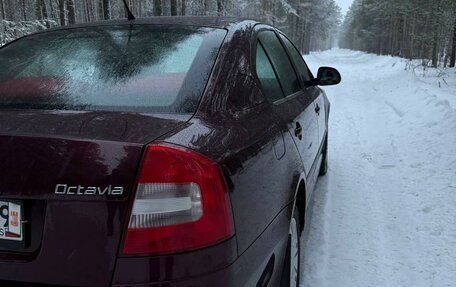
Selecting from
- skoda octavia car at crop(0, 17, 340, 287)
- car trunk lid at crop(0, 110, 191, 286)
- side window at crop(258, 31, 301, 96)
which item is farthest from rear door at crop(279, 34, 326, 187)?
car trunk lid at crop(0, 110, 191, 286)

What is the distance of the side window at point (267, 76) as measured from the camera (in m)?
2.59

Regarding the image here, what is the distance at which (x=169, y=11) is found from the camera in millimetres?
43000

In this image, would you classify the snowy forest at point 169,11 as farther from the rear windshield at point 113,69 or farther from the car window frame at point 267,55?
the rear windshield at point 113,69

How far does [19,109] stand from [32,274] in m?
0.78

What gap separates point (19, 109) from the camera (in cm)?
193

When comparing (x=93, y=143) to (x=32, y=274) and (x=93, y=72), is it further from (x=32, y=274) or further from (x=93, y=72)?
(x=93, y=72)

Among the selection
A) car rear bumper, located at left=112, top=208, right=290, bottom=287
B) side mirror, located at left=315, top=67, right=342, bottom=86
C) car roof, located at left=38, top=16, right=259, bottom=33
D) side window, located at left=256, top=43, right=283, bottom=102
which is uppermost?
car roof, located at left=38, top=16, right=259, bottom=33

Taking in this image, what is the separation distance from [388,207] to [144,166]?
12.4 feet

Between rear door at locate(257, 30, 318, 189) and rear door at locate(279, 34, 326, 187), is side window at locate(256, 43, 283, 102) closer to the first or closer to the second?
rear door at locate(257, 30, 318, 189)

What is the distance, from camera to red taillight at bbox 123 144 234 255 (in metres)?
1.45

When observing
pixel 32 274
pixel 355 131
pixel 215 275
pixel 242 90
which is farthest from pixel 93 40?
pixel 355 131

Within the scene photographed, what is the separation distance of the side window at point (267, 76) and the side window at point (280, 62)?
4.2 inches

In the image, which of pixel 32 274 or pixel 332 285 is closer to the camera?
pixel 32 274

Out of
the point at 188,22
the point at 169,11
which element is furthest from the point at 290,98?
the point at 169,11
